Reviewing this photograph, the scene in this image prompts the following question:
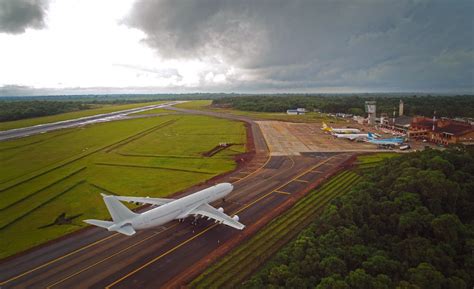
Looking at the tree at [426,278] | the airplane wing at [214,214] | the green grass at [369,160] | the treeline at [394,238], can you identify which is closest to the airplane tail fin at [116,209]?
the airplane wing at [214,214]

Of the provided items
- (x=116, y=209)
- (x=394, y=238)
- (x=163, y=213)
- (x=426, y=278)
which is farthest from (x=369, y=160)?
(x=116, y=209)

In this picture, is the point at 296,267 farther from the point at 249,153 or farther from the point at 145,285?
the point at 249,153

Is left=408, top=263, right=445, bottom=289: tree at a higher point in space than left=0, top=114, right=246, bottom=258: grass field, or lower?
higher

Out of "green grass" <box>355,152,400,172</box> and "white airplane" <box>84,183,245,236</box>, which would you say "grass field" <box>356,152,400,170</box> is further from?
"white airplane" <box>84,183,245,236</box>

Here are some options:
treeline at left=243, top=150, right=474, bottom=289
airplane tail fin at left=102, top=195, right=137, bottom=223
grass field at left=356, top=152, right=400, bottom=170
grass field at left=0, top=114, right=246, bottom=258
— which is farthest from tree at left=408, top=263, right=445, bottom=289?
grass field at left=356, top=152, right=400, bottom=170

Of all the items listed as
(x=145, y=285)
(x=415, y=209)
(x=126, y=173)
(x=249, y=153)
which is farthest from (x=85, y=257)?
(x=249, y=153)
